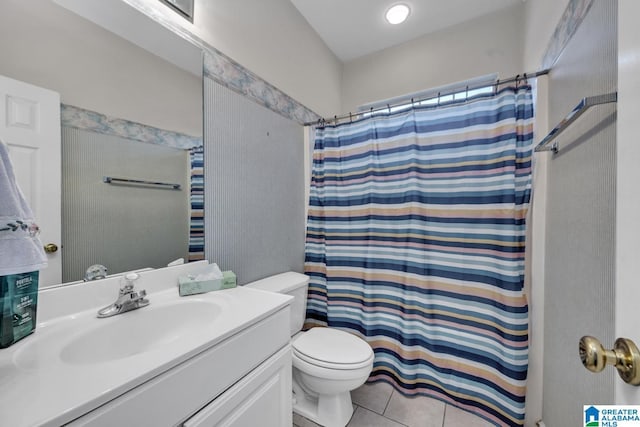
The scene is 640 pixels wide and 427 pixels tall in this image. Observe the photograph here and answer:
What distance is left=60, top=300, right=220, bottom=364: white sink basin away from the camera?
2.24 feet

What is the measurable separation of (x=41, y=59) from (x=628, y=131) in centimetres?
144

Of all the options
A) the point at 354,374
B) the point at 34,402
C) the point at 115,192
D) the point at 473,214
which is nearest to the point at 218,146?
the point at 115,192

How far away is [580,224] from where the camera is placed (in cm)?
77

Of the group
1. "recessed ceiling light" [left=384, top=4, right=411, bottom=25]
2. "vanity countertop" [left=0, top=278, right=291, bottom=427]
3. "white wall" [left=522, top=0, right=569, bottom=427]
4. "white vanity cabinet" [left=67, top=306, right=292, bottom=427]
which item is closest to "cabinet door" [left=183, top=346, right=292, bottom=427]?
"white vanity cabinet" [left=67, top=306, right=292, bottom=427]

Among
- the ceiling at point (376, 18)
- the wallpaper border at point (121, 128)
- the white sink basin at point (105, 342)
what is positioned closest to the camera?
the white sink basin at point (105, 342)

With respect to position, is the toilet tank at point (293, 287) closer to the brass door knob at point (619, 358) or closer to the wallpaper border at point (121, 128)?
the wallpaper border at point (121, 128)

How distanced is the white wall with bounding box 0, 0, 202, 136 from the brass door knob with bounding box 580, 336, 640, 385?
4.65 ft

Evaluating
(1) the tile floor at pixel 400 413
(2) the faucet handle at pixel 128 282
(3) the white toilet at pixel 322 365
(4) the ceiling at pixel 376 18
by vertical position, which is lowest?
(1) the tile floor at pixel 400 413

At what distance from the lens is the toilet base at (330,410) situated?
1.24 metres

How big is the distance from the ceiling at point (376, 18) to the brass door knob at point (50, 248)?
1970 millimetres

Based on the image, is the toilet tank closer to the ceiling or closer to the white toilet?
the white toilet

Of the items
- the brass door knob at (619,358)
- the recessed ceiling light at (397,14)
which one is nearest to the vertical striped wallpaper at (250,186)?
the recessed ceiling light at (397,14)

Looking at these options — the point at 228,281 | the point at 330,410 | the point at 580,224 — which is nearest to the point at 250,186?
the point at 228,281

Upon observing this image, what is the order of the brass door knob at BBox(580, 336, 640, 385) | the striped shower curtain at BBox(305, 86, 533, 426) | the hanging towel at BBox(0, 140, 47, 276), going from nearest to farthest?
the brass door knob at BBox(580, 336, 640, 385) → the hanging towel at BBox(0, 140, 47, 276) → the striped shower curtain at BBox(305, 86, 533, 426)
